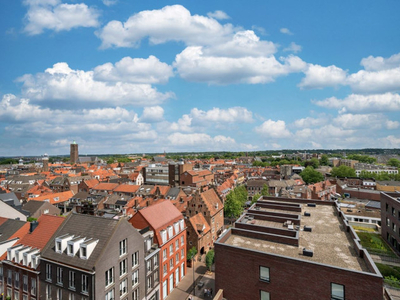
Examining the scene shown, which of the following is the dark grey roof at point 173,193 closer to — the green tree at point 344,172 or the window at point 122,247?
the window at point 122,247

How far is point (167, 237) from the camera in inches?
1379

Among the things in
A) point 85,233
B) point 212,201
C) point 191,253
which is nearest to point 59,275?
point 85,233

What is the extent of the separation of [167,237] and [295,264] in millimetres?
20609

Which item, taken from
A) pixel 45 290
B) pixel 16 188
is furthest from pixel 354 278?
pixel 16 188

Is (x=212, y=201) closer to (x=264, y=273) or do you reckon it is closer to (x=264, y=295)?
(x=264, y=295)

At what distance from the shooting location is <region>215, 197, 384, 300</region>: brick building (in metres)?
18.6

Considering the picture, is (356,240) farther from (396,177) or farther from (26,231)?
(396,177)

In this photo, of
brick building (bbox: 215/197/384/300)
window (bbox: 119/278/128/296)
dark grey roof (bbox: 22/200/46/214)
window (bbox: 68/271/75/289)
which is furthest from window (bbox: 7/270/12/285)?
dark grey roof (bbox: 22/200/46/214)

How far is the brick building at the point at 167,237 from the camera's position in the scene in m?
33.6

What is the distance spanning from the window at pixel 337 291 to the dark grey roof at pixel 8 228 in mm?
43511

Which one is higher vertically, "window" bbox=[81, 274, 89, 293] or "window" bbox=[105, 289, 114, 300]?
"window" bbox=[81, 274, 89, 293]

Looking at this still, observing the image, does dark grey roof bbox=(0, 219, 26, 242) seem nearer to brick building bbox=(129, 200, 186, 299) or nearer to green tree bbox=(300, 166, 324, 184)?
brick building bbox=(129, 200, 186, 299)

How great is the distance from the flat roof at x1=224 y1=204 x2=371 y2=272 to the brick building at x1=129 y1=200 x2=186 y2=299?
12.1m

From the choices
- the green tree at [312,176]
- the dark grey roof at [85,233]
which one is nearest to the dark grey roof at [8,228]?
the dark grey roof at [85,233]
